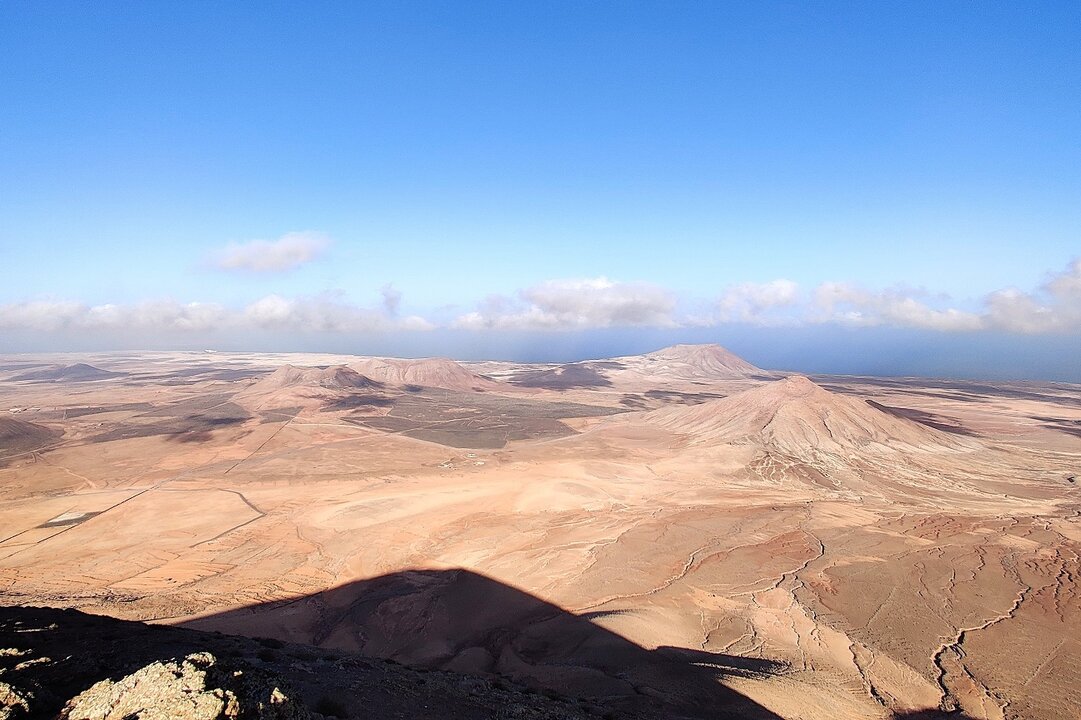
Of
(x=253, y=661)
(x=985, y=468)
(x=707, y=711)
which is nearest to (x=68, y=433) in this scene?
(x=253, y=661)

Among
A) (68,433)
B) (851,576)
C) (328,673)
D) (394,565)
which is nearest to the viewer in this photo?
(328,673)

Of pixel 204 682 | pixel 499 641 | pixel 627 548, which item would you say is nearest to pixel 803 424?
pixel 627 548

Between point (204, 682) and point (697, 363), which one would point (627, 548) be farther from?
point (697, 363)

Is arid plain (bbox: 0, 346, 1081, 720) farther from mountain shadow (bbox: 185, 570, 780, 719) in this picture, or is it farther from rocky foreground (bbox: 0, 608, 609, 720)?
rocky foreground (bbox: 0, 608, 609, 720)

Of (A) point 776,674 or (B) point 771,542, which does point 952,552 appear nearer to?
(B) point 771,542

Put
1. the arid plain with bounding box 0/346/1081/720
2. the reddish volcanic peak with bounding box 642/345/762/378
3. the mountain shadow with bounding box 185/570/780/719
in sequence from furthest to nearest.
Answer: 1. the reddish volcanic peak with bounding box 642/345/762/378
2. the arid plain with bounding box 0/346/1081/720
3. the mountain shadow with bounding box 185/570/780/719

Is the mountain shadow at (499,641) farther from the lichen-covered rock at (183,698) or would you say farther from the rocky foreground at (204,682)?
the lichen-covered rock at (183,698)

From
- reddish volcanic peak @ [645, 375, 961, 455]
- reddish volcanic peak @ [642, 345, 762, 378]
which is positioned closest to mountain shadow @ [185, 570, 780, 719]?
reddish volcanic peak @ [645, 375, 961, 455]
